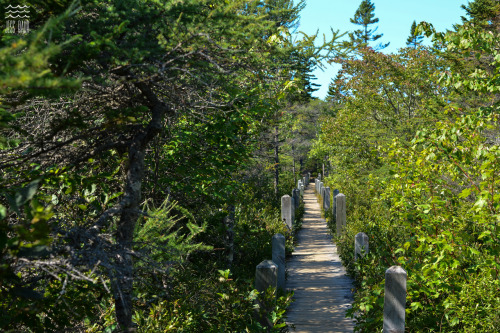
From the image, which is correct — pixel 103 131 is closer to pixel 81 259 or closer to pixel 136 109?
pixel 136 109

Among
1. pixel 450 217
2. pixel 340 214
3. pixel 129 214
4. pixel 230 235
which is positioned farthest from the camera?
pixel 340 214

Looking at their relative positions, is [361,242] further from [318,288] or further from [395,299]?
[395,299]

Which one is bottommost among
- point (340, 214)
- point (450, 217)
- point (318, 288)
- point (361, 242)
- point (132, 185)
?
point (318, 288)

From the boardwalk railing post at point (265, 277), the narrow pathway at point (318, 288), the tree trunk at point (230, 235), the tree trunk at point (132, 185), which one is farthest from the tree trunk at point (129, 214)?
the tree trunk at point (230, 235)

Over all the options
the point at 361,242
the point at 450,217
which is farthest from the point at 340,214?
the point at 450,217

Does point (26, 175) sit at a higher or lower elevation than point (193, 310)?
higher

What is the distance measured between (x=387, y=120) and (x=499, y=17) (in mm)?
7167

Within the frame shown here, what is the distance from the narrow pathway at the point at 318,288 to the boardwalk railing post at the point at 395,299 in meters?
1.49

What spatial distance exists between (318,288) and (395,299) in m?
3.66

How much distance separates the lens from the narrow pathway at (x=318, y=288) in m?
6.47

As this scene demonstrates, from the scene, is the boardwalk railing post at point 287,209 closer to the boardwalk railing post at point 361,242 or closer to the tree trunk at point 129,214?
the boardwalk railing post at point 361,242

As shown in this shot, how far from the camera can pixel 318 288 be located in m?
8.27

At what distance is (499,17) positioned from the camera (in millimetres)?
17562

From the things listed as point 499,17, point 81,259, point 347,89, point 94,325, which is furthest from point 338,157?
point 81,259
